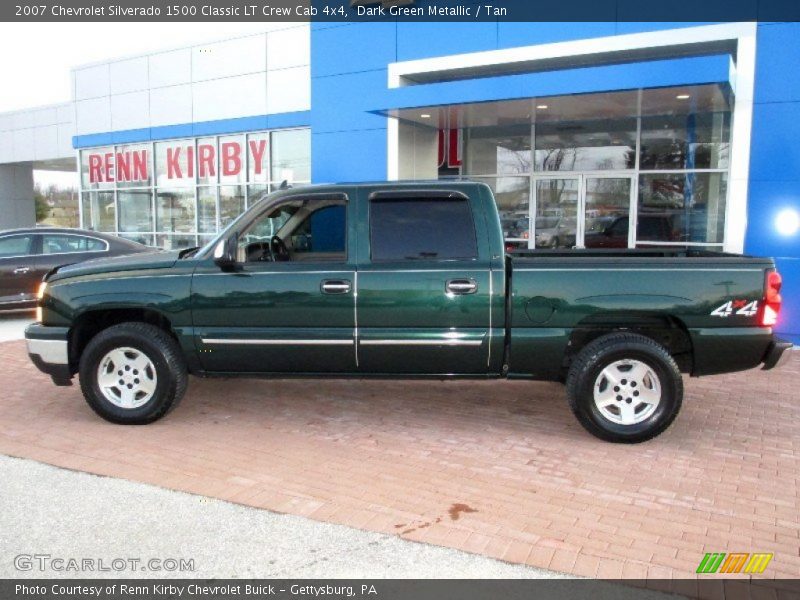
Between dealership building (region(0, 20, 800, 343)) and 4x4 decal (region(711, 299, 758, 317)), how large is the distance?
4.31 meters

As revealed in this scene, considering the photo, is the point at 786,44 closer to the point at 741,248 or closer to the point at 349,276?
the point at 741,248

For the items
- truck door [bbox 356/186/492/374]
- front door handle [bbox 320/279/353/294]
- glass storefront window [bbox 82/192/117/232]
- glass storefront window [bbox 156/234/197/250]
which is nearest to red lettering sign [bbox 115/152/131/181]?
glass storefront window [bbox 82/192/117/232]

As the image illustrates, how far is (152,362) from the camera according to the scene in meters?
5.71

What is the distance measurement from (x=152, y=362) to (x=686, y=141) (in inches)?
365

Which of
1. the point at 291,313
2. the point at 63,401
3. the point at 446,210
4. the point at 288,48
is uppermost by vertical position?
the point at 288,48

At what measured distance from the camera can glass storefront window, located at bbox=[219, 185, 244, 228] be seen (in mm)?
17031

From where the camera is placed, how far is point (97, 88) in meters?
19.5

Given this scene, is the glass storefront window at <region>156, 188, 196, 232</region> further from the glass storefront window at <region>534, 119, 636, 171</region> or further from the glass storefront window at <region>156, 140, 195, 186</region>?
the glass storefront window at <region>534, 119, 636, 171</region>

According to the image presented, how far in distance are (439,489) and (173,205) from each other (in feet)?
51.1

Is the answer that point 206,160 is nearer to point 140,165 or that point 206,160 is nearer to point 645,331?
point 140,165

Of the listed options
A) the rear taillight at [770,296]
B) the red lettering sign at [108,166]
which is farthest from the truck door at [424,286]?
the red lettering sign at [108,166]

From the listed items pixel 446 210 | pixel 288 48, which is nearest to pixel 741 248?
pixel 446 210

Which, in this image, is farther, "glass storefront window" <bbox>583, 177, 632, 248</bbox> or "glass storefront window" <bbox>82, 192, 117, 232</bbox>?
"glass storefront window" <bbox>82, 192, 117, 232</bbox>

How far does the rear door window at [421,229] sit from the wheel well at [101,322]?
1.93m
